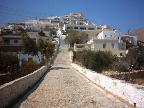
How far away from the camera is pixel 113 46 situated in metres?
75.9

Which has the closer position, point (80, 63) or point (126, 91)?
point (126, 91)

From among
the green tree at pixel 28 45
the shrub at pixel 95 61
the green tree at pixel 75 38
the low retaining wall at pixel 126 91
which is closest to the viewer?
the low retaining wall at pixel 126 91

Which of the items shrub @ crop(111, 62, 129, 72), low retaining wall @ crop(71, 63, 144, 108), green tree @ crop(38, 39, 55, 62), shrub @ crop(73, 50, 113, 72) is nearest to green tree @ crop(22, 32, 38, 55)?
green tree @ crop(38, 39, 55, 62)

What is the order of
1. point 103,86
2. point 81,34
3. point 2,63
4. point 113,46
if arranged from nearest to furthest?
point 103,86
point 2,63
point 113,46
point 81,34

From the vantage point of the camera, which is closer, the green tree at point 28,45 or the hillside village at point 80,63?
the hillside village at point 80,63

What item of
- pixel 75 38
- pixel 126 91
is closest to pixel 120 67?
pixel 126 91

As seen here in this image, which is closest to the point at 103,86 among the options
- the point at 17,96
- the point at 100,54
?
the point at 17,96

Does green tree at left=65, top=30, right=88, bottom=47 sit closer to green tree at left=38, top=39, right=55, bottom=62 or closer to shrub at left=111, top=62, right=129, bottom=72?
green tree at left=38, top=39, right=55, bottom=62

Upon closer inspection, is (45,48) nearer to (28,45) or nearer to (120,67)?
(28,45)

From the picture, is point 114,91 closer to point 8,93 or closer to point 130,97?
point 130,97

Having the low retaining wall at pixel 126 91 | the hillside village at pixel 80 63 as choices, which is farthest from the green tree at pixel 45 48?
the low retaining wall at pixel 126 91

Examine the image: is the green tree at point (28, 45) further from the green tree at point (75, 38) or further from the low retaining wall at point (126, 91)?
the green tree at point (75, 38)

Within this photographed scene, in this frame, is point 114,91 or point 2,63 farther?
point 2,63

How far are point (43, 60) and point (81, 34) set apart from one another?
163 feet
